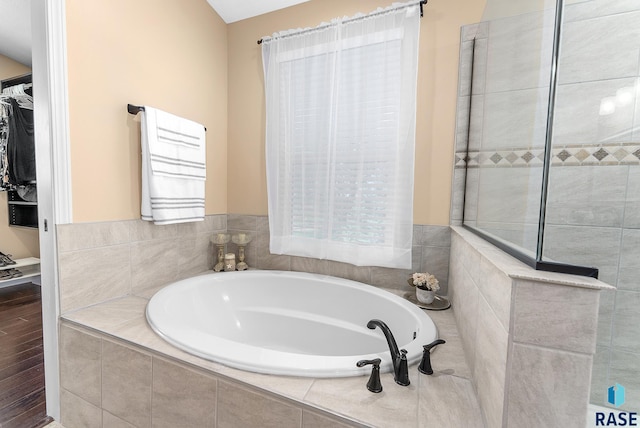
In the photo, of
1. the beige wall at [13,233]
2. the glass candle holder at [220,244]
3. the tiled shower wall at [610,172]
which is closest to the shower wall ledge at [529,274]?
the tiled shower wall at [610,172]

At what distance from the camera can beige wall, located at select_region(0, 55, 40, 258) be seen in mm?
2945

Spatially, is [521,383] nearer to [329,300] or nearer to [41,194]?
[329,300]

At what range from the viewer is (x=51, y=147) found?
4.06 feet

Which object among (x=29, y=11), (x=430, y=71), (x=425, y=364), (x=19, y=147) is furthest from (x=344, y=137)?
(x=19, y=147)

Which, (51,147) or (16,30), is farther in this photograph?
(16,30)

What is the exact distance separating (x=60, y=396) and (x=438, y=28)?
2795 mm

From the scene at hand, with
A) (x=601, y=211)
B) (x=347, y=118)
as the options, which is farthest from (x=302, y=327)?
(x=601, y=211)

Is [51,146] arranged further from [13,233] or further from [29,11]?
[13,233]

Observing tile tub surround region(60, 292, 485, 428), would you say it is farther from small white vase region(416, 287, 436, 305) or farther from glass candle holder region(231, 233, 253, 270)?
glass candle holder region(231, 233, 253, 270)

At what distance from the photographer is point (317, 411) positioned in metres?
0.77

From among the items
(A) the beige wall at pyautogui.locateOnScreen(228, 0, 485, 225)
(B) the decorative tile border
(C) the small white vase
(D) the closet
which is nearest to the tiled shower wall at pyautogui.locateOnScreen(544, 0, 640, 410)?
(B) the decorative tile border

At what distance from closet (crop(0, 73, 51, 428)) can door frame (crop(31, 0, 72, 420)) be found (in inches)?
26.0

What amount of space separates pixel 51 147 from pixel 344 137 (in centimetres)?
149

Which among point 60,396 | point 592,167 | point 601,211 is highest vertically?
point 592,167
